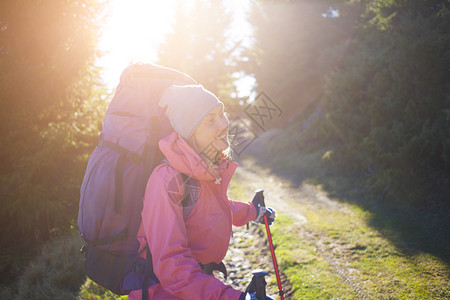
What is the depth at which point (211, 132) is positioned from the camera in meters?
2.04

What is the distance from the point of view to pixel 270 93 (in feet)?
63.9

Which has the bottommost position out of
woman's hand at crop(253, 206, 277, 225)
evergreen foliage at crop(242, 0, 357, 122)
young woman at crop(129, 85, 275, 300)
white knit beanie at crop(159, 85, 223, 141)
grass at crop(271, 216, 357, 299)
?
grass at crop(271, 216, 357, 299)

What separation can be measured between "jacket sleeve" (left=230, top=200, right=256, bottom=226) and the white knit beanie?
1095mm

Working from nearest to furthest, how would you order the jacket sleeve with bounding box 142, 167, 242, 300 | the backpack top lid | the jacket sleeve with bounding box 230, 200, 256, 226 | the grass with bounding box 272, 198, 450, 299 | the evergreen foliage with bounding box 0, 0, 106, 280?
the jacket sleeve with bounding box 142, 167, 242, 300
the backpack top lid
the jacket sleeve with bounding box 230, 200, 256, 226
the grass with bounding box 272, 198, 450, 299
the evergreen foliage with bounding box 0, 0, 106, 280

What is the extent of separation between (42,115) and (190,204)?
5.36m

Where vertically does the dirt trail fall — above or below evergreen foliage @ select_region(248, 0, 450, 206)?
below

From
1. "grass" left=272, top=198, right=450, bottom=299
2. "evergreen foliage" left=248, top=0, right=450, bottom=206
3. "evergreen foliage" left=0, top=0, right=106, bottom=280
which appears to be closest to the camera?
"grass" left=272, top=198, right=450, bottom=299

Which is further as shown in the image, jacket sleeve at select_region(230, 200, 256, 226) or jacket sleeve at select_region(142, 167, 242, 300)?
jacket sleeve at select_region(230, 200, 256, 226)

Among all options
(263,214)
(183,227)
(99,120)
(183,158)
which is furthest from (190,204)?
(99,120)

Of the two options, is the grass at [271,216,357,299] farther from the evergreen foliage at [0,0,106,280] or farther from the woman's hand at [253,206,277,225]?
the evergreen foliage at [0,0,106,280]

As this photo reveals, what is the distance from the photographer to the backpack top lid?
2.22m

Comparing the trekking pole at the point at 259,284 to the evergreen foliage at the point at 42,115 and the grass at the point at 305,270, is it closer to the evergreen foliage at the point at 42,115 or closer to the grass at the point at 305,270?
the grass at the point at 305,270

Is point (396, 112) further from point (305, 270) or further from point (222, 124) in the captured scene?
point (222, 124)

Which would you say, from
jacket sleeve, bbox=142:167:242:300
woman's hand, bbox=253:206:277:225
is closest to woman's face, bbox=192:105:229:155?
jacket sleeve, bbox=142:167:242:300
